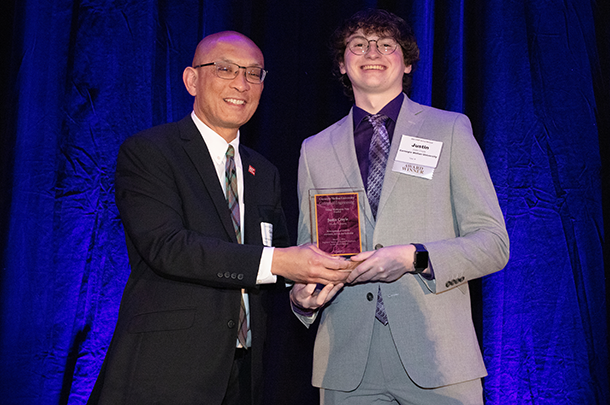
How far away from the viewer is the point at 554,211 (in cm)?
303

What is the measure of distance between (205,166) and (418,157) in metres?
0.84

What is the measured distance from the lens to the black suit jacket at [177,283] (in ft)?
5.93

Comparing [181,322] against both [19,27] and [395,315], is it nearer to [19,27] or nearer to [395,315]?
[395,315]

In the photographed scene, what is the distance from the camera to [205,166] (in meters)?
2.07

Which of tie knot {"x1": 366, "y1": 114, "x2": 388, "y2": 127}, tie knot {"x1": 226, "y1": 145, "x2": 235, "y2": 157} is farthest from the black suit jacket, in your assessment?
tie knot {"x1": 366, "y1": 114, "x2": 388, "y2": 127}

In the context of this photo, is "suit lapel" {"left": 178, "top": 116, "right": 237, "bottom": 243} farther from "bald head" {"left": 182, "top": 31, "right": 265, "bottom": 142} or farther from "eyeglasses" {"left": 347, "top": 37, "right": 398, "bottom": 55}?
"eyeglasses" {"left": 347, "top": 37, "right": 398, "bottom": 55}

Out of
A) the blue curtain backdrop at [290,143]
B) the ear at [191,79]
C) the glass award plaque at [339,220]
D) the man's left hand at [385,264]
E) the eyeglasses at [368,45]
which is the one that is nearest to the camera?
the man's left hand at [385,264]

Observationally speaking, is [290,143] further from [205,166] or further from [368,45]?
[205,166]

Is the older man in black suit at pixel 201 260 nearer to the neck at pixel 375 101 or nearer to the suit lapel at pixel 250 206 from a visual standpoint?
the suit lapel at pixel 250 206

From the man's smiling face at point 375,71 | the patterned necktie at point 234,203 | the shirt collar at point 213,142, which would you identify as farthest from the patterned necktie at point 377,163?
the shirt collar at point 213,142

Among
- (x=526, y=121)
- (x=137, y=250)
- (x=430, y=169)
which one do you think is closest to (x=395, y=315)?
(x=430, y=169)

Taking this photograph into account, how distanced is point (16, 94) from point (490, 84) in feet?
9.44

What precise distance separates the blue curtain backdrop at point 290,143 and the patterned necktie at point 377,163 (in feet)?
3.56

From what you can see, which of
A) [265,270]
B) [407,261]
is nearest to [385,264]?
[407,261]
